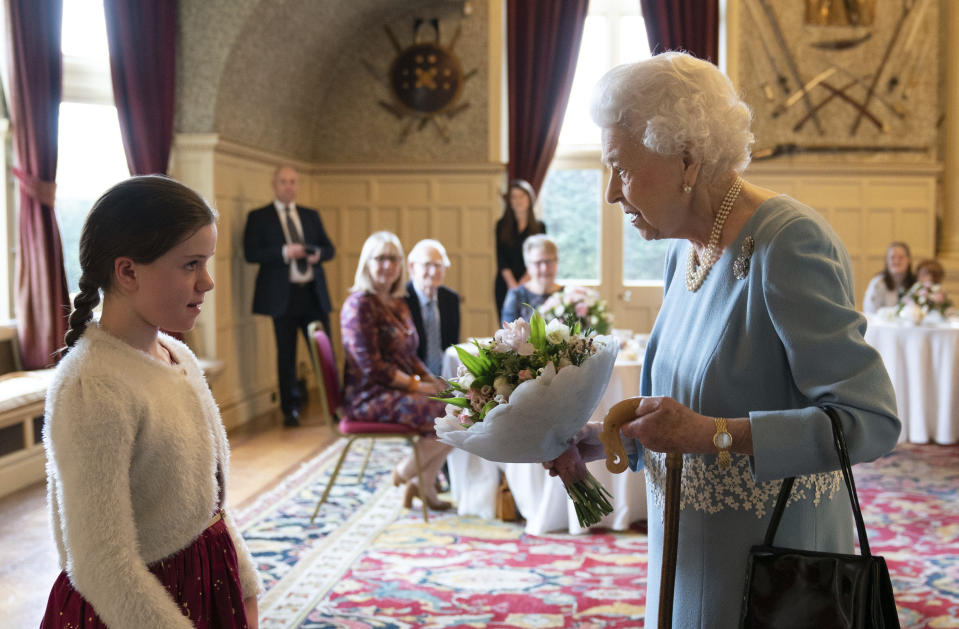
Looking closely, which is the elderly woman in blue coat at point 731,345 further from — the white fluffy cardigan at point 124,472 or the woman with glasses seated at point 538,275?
the woman with glasses seated at point 538,275

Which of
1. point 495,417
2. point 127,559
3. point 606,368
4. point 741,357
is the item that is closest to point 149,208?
point 127,559

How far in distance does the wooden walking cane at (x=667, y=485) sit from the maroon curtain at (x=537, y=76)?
7.41 metres

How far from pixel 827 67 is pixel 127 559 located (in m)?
9.01

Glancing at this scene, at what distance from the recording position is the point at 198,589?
1.57m

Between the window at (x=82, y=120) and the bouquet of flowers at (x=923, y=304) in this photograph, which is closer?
the window at (x=82, y=120)

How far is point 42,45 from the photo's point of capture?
5.54 metres

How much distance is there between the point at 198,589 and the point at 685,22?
830cm

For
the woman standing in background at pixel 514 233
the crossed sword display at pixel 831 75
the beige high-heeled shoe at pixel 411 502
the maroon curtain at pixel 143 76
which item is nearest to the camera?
→ the beige high-heeled shoe at pixel 411 502

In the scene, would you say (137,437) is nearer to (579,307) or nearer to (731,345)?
(731,345)

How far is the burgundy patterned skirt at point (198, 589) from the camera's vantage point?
1.47 meters

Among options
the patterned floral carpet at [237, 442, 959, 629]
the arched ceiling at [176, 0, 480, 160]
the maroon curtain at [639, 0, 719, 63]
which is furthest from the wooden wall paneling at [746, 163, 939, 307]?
the patterned floral carpet at [237, 442, 959, 629]

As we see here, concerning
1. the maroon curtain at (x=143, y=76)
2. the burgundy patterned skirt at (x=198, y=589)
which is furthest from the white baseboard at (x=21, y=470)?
the burgundy patterned skirt at (x=198, y=589)

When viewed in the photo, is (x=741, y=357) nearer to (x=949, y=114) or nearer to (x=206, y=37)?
(x=206, y=37)

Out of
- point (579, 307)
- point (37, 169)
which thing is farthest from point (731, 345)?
point (37, 169)
